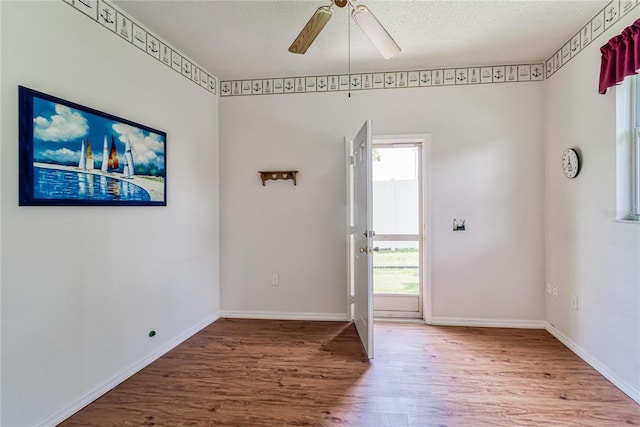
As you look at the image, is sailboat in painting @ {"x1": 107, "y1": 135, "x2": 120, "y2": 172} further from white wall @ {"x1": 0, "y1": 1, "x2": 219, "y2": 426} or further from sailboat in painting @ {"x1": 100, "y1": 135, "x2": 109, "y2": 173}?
white wall @ {"x1": 0, "y1": 1, "x2": 219, "y2": 426}

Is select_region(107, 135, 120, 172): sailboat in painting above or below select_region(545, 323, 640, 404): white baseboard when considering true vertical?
above

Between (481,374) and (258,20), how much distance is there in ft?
10.0

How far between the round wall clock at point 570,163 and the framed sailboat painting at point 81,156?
3.35 meters

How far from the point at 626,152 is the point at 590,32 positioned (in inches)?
38.7

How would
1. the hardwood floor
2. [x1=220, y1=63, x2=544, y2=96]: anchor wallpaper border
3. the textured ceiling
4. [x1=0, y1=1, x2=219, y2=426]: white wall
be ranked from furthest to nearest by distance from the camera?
[x1=220, y1=63, x2=544, y2=96]: anchor wallpaper border, the textured ceiling, the hardwood floor, [x1=0, y1=1, x2=219, y2=426]: white wall

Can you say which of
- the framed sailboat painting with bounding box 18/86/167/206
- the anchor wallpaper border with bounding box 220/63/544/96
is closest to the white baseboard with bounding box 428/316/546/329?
the anchor wallpaper border with bounding box 220/63/544/96

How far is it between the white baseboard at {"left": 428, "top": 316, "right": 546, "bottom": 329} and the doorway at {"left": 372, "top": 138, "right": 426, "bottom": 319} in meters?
0.25

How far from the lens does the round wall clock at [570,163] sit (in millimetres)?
2480

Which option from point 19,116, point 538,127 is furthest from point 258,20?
point 538,127

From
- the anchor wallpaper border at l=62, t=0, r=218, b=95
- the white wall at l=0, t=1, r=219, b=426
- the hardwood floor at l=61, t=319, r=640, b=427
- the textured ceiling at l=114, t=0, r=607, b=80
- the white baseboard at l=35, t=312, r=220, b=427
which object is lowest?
the hardwood floor at l=61, t=319, r=640, b=427

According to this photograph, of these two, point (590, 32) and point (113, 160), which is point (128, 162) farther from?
point (590, 32)

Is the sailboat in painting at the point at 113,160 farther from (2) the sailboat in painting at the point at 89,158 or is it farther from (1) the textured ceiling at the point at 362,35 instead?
(1) the textured ceiling at the point at 362,35

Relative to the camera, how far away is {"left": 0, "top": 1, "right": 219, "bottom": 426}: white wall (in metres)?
1.55

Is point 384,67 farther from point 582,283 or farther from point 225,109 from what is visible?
point 582,283
